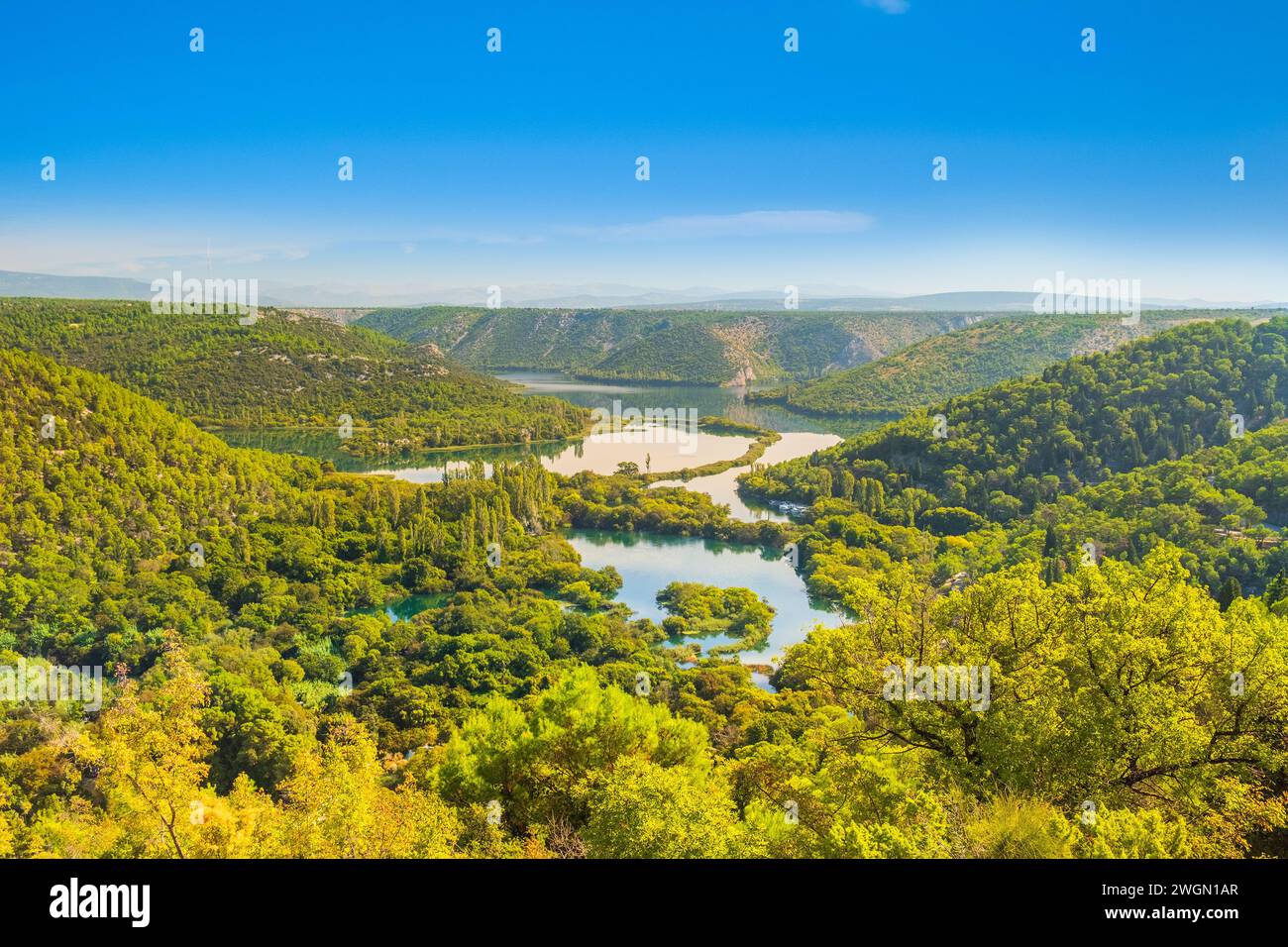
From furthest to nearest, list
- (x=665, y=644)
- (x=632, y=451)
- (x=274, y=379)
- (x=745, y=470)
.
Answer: (x=274, y=379)
(x=632, y=451)
(x=745, y=470)
(x=665, y=644)

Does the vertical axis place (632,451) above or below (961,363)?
below

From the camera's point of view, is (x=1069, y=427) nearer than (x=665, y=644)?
No

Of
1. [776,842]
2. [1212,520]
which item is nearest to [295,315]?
[1212,520]
